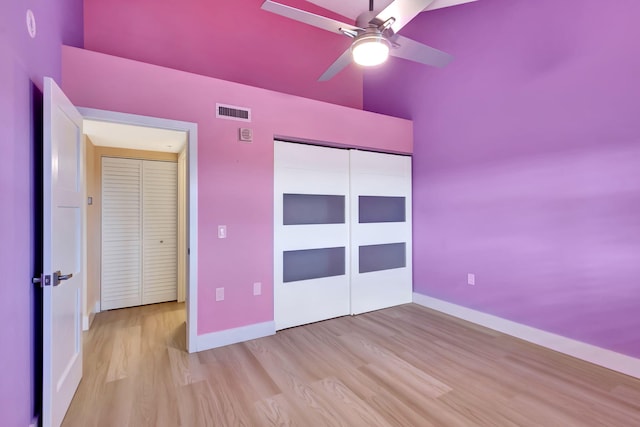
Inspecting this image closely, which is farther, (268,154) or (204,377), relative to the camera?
(268,154)

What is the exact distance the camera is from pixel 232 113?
2930mm

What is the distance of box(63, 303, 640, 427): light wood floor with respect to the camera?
1.91m

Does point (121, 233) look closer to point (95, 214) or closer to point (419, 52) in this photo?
point (95, 214)

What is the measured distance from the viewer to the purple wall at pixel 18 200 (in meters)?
1.36

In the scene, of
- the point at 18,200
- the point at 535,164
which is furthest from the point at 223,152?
the point at 535,164

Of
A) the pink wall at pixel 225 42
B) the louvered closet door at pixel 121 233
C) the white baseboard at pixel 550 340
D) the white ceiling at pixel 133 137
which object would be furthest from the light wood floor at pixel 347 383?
the pink wall at pixel 225 42

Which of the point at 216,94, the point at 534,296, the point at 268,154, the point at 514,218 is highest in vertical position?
the point at 216,94

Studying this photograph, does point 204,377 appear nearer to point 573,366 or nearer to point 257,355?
point 257,355

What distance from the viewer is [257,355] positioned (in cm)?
270

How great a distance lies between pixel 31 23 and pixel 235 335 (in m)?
2.75

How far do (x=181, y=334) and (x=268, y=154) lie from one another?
7.06 ft

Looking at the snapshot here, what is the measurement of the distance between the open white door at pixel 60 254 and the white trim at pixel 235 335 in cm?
92

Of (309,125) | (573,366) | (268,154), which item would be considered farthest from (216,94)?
(573,366)

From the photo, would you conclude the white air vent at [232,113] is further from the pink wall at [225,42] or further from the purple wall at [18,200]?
the purple wall at [18,200]
